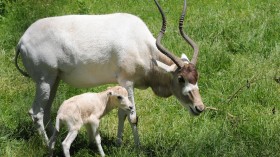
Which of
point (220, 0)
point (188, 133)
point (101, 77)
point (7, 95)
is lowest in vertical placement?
point (220, 0)

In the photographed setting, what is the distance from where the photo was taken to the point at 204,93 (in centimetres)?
811

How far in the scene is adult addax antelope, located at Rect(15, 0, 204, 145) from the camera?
21.6ft

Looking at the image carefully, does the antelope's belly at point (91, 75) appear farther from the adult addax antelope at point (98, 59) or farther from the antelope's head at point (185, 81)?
the antelope's head at point (185, 81)

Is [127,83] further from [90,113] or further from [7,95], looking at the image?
[7,95]

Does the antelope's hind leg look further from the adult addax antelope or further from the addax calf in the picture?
the addax calf

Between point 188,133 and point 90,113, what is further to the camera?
point 188,133

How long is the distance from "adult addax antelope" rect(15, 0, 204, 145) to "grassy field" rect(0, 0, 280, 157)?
1.27 ft

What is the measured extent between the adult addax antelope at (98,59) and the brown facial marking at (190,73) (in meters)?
0.03

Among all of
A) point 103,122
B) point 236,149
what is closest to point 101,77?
point 103,122

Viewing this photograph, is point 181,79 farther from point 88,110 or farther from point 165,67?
point 88,110

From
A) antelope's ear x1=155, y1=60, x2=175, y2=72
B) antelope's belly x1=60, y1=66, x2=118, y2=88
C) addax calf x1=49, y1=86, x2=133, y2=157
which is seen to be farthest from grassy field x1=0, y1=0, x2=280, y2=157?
antelope's ear x1=155, y1=60, x2=175, y2=72

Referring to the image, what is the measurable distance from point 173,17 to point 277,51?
2.96 metres

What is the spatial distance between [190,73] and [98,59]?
1.05 m

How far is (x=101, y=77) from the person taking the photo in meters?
A: 6.70
